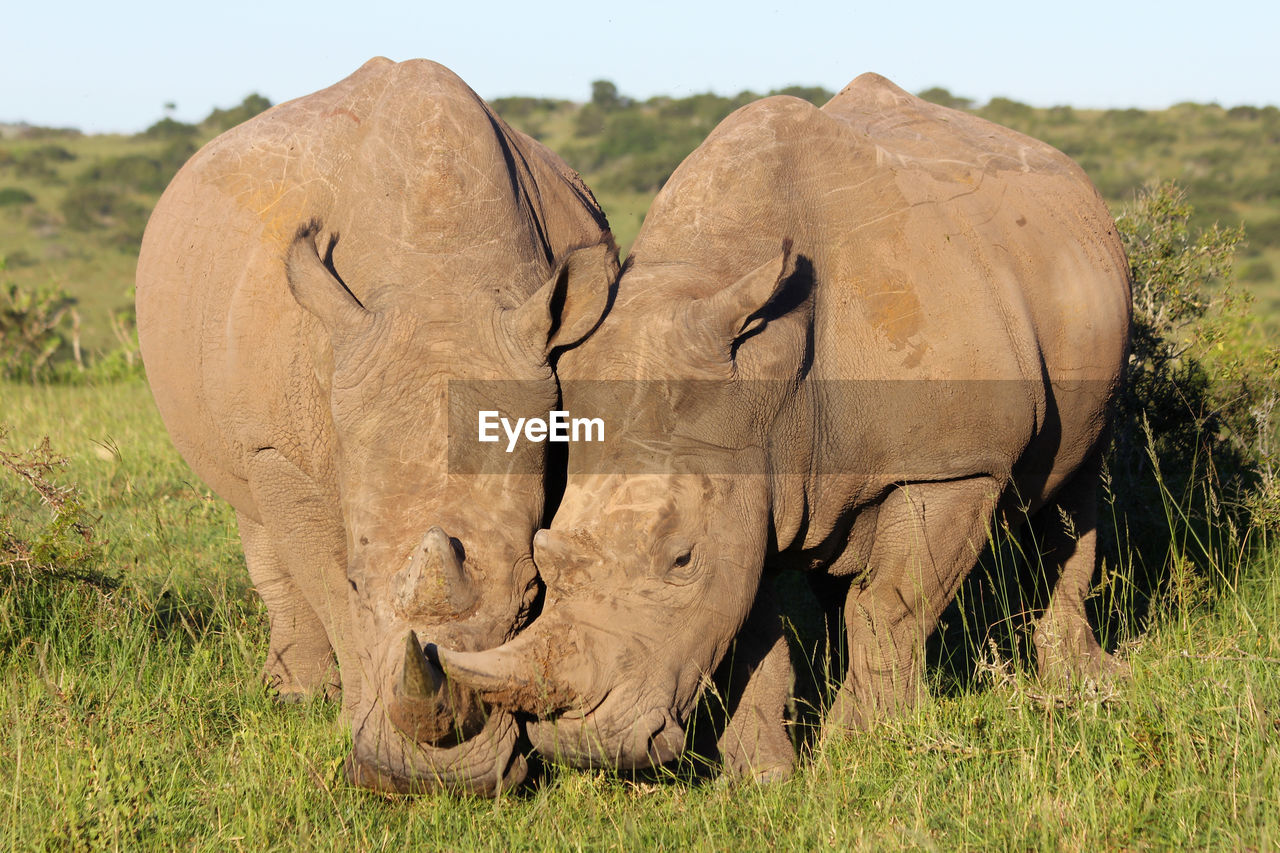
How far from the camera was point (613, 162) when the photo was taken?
37594 mm

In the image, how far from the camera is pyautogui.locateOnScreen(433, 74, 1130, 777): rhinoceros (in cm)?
361

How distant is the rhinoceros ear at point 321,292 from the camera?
3924mm

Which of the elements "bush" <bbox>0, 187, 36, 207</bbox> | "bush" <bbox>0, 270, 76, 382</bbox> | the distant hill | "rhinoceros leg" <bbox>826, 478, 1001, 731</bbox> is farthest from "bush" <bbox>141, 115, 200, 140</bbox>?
"rhinoceros leg" <bbox>826, 478, 1001, 731</bbox>

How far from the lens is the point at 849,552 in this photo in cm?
461

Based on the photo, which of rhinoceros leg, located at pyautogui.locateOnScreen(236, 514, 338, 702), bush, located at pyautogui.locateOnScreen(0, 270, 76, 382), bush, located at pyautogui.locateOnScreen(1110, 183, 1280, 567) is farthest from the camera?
bush, located at pyautogui.locateOnScreen(0, 270, 76, 382)

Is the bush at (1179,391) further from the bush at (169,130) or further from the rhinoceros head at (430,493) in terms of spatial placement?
the bush at (169,130)

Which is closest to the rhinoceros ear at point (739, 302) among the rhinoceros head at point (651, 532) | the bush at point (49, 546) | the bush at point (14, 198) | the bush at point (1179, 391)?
the rhinoceros head at point (651, 532)

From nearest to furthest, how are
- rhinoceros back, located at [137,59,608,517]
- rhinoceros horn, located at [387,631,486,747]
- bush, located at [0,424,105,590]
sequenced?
rhinoceros horn, located at [387,631,486,747] < rhinoceros back, located at [137,59,608,517] < bush, located at [0,424,105,590]

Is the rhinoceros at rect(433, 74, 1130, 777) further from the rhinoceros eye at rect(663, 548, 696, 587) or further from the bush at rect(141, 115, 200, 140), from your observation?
the bush at rect(141, 115, 200, 140)

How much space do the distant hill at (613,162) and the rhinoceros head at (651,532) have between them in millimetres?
20429

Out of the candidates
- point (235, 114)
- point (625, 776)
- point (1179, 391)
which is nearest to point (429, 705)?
point (625, 776)

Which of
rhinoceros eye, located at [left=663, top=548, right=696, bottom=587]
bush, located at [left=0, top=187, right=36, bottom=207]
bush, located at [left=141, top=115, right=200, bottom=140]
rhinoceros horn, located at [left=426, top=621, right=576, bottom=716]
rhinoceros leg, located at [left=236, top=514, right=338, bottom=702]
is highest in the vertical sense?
bush, located at [left=141, top=115, right=200, bottom=140]

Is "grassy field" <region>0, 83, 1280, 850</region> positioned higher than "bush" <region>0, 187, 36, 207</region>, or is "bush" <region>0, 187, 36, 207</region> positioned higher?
"bush" <region>0, 187, 36, 207</region>

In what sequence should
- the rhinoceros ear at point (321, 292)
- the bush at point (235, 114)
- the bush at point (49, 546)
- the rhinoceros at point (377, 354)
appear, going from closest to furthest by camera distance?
the rhinoceros at point (377, 354), the rhinoceros ear at point (321, 292), the bush at point (49, 546), the bush at point (235, 114)
